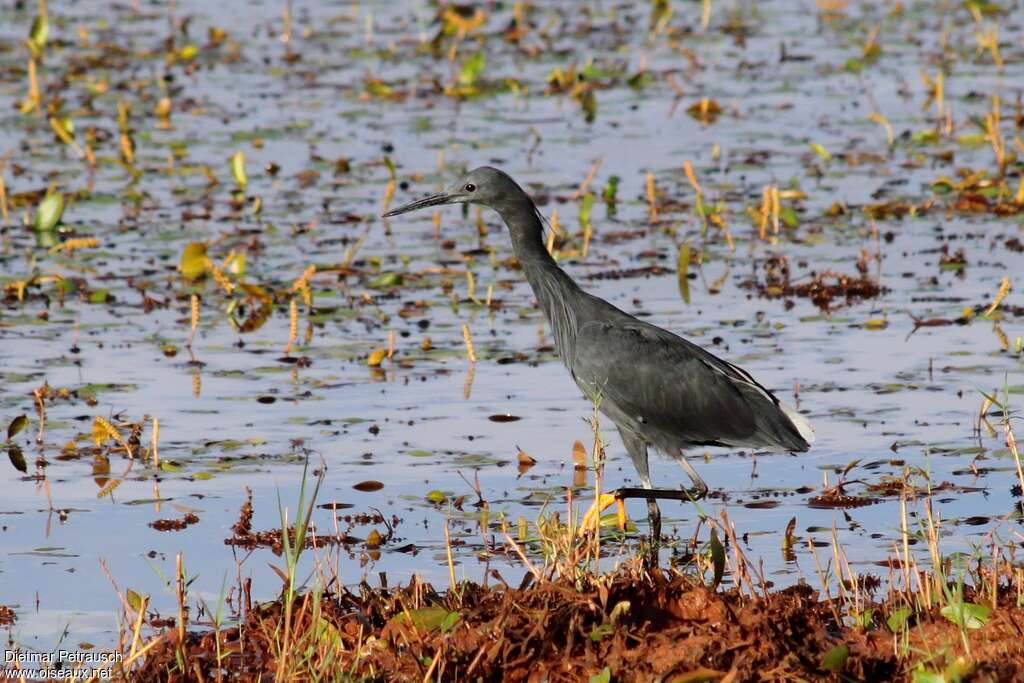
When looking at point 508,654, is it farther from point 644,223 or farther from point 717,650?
point 644,223

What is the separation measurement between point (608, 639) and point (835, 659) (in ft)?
1.94

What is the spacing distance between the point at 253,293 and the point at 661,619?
5157 mm

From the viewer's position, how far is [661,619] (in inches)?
199

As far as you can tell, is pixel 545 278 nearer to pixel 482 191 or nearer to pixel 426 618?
pixel 482 191

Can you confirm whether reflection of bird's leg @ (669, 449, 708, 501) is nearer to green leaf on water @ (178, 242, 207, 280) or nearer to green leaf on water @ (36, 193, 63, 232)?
green leaf on water @ (178, 242, 207, 280)

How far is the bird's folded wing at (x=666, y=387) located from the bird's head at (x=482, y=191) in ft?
2.44

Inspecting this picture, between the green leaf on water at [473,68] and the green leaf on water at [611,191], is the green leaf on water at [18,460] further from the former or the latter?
the green leaf on water at [473,68]

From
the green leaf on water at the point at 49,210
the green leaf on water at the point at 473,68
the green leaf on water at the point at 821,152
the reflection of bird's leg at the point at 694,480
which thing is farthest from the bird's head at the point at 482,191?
the green leaf on water at the point at 473,68

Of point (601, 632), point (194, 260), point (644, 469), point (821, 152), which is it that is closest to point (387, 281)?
point (194, 260)

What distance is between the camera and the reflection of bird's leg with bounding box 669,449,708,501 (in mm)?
7018

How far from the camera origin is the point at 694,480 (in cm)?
708

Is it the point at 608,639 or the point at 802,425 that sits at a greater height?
the point at 802,425

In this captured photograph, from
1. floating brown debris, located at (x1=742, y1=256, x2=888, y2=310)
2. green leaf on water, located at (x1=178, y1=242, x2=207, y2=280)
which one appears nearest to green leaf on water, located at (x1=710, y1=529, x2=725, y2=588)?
floating brown debris, located at (x1=742, y1=256, x2=888, y2=310)

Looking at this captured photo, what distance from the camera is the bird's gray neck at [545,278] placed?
7469mm
